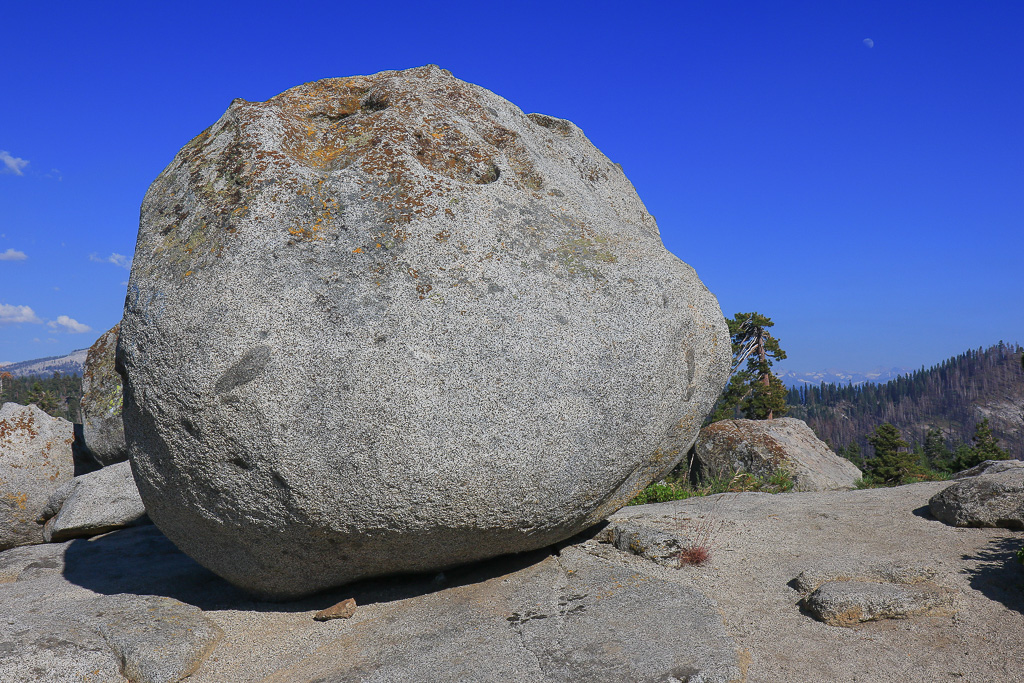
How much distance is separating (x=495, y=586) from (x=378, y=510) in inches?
69.0

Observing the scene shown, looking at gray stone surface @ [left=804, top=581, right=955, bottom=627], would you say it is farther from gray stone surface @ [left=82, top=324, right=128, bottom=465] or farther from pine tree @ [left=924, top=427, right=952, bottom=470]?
pine tree @ [left=924, top=427, right=952, bottom=470]

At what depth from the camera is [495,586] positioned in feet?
22.8

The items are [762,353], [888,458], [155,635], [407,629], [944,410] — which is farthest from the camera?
[944,410]

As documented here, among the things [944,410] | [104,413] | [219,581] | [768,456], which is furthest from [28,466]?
[944,410]

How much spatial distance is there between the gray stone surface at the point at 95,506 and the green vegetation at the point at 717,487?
27.2 ft

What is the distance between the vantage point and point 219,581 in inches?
309

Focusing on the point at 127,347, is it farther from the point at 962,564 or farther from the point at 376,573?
the point at 962,564

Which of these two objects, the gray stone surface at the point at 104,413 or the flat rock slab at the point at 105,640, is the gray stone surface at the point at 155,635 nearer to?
the flat rock slab at the point at 105,640

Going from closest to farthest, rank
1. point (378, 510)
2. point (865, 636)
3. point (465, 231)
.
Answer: point (865, 636)
point (378, 510)
point (465, 231)

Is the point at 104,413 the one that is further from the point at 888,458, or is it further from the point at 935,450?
the point at 935,450

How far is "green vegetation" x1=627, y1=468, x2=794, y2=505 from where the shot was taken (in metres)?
11.4

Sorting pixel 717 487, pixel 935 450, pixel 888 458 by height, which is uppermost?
pixel 935 450

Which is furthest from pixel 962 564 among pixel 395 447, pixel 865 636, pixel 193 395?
pixel 193 395

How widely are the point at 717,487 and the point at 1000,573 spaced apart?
5.96 metres
